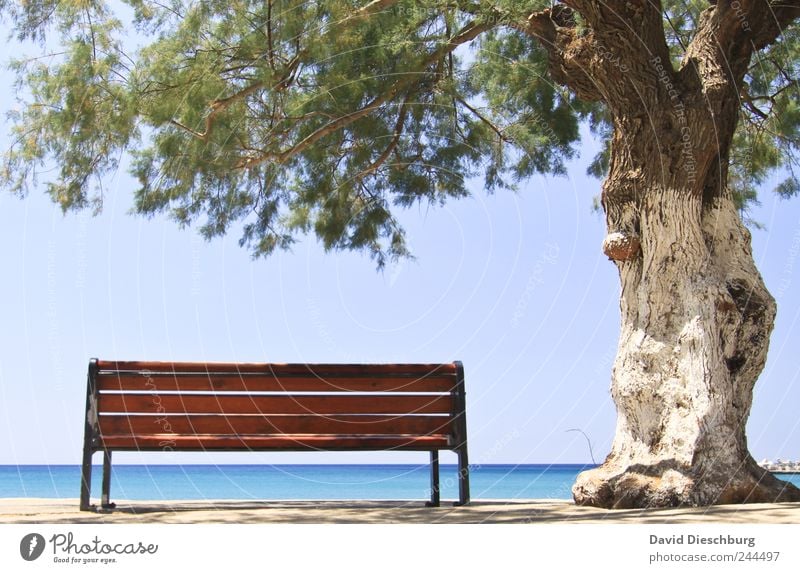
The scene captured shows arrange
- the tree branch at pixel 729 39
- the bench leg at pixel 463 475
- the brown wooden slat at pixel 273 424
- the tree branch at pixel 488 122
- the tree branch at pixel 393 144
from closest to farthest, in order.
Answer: the brown wooden slat at pixel 273 424
the bench leg at pixel 463 475
the tree branch at pixel 729 39
the tree branch at pixel 393 144
the tree branch at pixel 488 122

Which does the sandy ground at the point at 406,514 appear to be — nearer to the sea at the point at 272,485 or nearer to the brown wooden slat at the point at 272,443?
the brown wooden slat at the point at 272,443

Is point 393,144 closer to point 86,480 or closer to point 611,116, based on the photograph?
point 611,116

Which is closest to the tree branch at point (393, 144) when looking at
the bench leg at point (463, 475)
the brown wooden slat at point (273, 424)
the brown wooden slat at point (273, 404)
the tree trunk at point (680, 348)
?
the tree trunk at point (680, 348)

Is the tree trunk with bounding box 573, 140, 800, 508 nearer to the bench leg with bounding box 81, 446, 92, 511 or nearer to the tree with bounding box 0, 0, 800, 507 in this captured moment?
the tree with bounding box 0, 0, 800, 507

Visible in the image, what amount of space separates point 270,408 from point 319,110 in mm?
2743

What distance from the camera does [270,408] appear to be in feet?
17.1

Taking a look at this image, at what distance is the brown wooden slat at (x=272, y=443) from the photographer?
16.3ft

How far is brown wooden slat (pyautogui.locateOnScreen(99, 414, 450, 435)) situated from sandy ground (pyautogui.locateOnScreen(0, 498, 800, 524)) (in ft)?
1.51

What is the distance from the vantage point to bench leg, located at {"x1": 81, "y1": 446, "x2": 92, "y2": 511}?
4.82 m

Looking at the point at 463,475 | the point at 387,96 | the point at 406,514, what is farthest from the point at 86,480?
the point at 387,96

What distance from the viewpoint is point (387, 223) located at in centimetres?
884

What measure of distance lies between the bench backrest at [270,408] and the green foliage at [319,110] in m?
1.75
